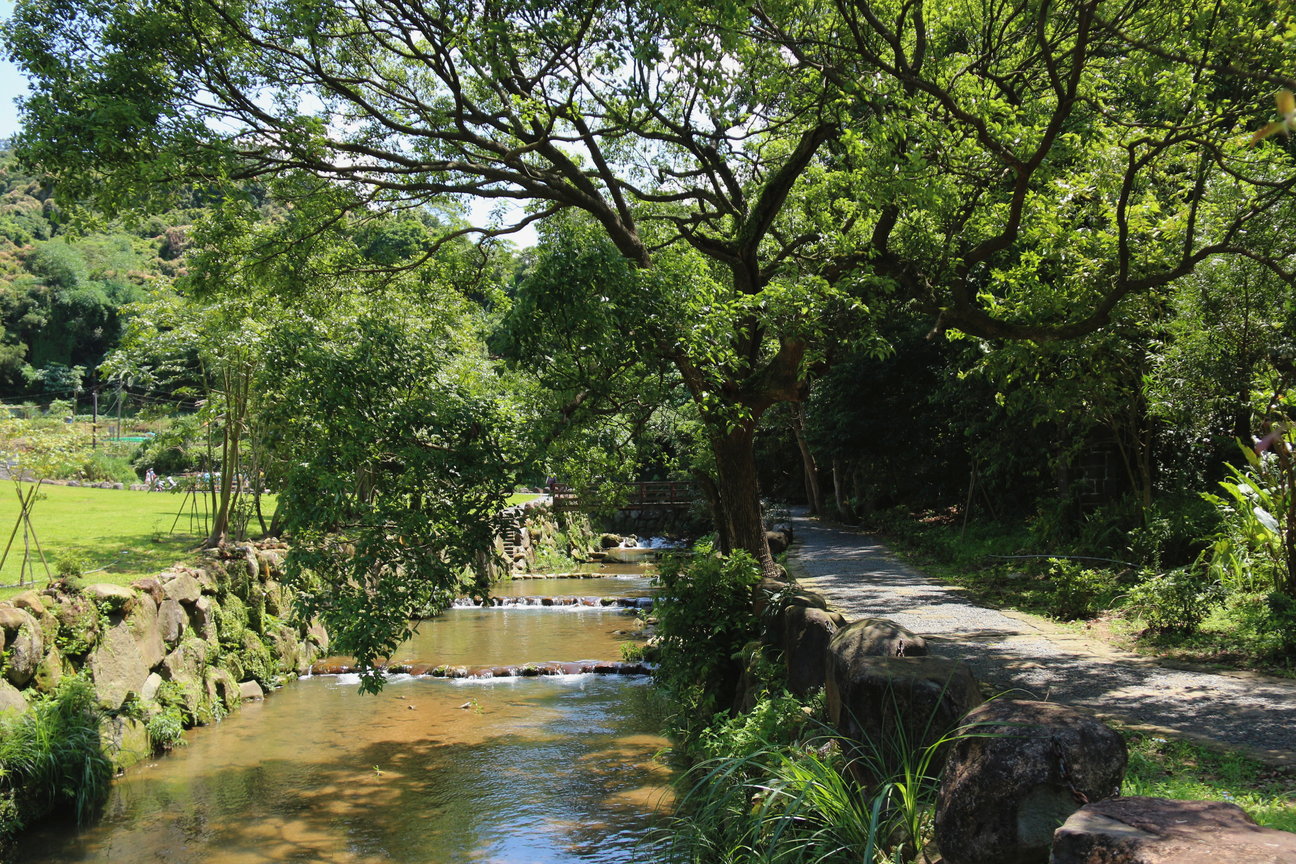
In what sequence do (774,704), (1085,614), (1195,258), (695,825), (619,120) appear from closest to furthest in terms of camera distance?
1. (695,825)
2. (774,704)
3. (1195,258)
4. (619,120)
5. (1085,614)

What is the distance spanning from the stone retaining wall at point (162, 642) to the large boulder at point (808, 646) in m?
3.95

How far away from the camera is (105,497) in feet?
64.4

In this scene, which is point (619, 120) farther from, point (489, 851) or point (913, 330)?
point (913, 330)

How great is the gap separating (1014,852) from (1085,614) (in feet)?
26.5

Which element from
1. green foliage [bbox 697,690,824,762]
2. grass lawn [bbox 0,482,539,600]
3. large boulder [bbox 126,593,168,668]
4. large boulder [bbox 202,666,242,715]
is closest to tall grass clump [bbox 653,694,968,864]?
green foliage [bbox 697,690,824,762]

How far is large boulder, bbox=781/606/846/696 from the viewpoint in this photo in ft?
22.7

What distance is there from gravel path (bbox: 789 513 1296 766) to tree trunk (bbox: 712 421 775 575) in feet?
4.58

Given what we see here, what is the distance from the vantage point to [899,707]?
459cm

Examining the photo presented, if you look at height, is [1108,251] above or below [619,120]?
below

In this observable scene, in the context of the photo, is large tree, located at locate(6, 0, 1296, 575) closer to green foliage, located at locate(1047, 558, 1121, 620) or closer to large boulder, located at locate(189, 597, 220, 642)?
green foliage, located at locate(1047, 558, 1121, 620)

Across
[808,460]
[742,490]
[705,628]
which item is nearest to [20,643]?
[705,628]

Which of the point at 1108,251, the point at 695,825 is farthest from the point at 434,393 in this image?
the point at 1108,251

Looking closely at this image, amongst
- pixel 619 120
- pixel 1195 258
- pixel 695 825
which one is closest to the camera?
pixel 695 825

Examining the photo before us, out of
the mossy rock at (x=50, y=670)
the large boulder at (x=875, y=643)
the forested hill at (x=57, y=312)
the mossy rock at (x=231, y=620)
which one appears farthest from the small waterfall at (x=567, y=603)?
the forested hill at (x=57, y=312)
